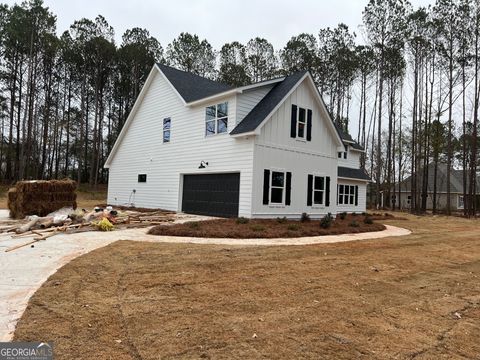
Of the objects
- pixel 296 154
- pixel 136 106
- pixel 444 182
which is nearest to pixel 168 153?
pixel 136 106

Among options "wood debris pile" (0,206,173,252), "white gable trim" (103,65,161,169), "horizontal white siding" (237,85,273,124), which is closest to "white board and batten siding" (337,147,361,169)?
"horizontal white siding" (237,85,273,124)

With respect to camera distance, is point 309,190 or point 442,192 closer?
point 309,190

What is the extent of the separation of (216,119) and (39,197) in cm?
809

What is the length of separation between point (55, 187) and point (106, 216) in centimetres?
456

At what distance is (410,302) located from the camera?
5195 mm

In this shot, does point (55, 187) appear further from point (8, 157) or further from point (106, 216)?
point (8, 157)

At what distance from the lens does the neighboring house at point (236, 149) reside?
48.6 ft

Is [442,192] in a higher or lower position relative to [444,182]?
lower

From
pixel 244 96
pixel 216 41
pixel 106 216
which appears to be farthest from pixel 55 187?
pixel 216 41

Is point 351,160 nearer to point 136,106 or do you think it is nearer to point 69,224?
point 136,106

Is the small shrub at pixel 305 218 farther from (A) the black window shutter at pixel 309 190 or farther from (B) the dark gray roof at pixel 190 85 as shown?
(B) the dark gray roof at pixel 190 85

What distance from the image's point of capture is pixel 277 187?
15258 millimetres

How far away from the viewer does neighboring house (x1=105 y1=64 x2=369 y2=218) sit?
48.6ft

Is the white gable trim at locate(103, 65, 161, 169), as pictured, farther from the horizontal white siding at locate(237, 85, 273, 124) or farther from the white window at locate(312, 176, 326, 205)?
the white window at locate(312, 176, 326, 205)
